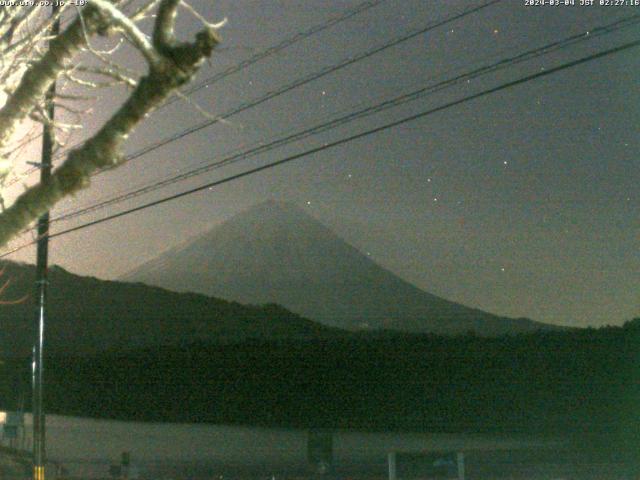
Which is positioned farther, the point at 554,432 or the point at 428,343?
the point at 428,343

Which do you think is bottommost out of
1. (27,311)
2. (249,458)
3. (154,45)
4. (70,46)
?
(249,458)

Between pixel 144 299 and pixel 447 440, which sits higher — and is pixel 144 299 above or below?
above

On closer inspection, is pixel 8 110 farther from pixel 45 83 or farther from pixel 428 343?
pixel 428 343

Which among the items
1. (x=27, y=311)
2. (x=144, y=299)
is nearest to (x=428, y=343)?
(x=27, y=311)

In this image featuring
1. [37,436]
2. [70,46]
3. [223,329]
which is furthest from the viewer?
[223,329]

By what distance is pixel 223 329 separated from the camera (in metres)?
96.2

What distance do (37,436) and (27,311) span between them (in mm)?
51206

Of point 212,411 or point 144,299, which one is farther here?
point 144,299

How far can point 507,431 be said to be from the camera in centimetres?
5147

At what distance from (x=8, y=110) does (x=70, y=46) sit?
18.9 inches

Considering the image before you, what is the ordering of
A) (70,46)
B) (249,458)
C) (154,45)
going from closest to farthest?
(154,45), (70,46), (249,458)

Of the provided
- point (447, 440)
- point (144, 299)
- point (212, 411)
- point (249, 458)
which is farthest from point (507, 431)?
point (144, 299)

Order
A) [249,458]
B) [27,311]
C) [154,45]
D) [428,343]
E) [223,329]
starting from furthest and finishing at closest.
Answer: [223,329], [27,311], [428,343], [249,458], [154,45]

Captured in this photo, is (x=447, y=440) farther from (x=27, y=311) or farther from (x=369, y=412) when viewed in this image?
(x=27, y=311)
